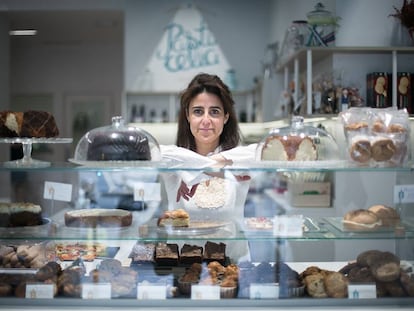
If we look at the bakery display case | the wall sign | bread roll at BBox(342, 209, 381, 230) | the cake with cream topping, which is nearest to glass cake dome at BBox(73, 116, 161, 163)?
the bakery display case

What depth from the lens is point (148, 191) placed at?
201cm

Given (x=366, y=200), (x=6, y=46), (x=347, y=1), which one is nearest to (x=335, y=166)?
(x=366, y=200)

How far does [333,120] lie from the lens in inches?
129

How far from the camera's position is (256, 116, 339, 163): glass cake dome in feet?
6.44

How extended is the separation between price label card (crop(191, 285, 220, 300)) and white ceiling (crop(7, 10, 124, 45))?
3367 millimetres

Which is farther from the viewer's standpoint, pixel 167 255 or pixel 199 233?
pixel 167 255

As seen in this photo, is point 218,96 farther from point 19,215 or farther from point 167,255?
point 19,215

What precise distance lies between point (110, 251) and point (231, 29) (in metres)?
3.96

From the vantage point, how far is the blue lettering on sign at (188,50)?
5645 mm

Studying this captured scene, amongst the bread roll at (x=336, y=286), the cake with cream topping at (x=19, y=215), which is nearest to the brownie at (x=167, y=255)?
the cake with cream topping at (x=19, y=215)

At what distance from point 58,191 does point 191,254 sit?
22.5 inches

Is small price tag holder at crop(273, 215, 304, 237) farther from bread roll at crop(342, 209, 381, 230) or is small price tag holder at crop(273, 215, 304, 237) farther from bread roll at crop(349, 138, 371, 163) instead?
bread roll at crop(349, 138, 371, 163)

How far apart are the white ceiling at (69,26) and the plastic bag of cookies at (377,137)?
3.38 metres

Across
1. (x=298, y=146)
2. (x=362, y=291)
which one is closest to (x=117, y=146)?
(x=298, y=146)
